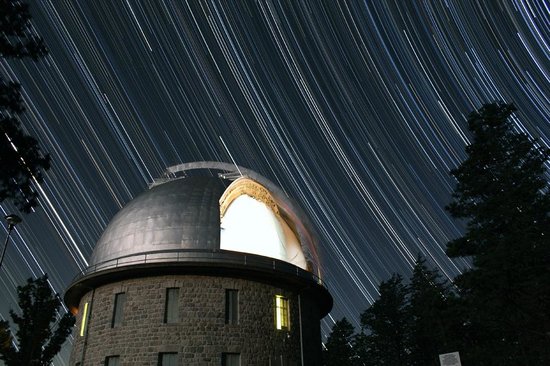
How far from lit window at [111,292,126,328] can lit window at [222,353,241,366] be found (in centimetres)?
460

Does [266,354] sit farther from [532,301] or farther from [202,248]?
[532,301]

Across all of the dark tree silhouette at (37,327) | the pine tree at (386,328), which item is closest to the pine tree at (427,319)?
the pine tree at (386,328)

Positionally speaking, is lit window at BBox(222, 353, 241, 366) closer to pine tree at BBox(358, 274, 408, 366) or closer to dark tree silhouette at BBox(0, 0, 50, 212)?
dark tree silhouette at BBox(0, 0, 50, 212)

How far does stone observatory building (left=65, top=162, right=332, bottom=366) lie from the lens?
17.8m

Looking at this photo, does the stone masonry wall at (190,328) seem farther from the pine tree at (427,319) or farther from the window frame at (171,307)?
the pine tree at (427,319)

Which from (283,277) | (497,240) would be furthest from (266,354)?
(497,240)

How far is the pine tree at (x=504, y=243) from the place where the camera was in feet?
55.5

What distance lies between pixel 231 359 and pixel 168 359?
2.41 m

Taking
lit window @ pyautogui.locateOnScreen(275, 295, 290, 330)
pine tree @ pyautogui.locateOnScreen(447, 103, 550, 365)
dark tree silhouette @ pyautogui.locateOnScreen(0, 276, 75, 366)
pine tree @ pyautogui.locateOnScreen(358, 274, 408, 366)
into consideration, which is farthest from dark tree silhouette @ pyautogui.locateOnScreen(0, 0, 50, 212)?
pine tree @ pyautogui.locateOnScreen(358, 274, 408, 366)

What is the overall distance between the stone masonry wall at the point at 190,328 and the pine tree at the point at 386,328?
20621mm

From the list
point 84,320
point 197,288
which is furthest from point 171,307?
point 84,320

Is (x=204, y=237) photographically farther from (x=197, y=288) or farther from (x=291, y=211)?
(x=291, y=211)

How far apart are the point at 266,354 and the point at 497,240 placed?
10536 millimetres

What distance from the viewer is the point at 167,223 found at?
1992 centimetres
